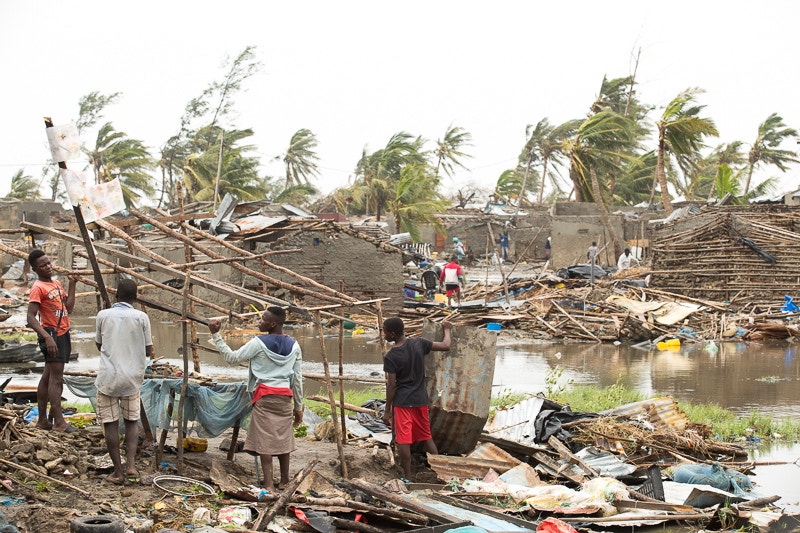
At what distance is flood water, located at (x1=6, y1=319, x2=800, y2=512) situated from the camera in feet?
39.1

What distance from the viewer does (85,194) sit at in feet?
21.5

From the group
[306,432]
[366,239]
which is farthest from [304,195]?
[306,432]

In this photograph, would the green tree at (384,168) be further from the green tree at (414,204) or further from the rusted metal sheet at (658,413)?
the rusted metal sheet at (658,413)

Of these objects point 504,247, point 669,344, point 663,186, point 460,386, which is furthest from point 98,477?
point 504,247

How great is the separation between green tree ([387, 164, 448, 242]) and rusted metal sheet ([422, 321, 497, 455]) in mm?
26072

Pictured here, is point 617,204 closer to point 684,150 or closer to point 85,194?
point 684,150

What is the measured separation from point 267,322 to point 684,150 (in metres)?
28.8

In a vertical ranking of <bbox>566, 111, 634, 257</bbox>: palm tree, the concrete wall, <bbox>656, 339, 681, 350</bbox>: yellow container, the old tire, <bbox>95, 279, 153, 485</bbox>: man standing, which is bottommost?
the old tire

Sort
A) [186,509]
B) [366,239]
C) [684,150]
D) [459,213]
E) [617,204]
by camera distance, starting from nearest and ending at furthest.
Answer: [186,509], [366,239], [684,150], [459,213], [617,204]

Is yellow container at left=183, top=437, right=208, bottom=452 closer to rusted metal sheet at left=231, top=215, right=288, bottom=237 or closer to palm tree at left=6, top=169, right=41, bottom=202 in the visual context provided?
rusted metal sheet at left=231, top=215, right=288, bottom=237

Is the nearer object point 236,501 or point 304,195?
point 236,501

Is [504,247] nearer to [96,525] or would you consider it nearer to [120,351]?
[120,351]

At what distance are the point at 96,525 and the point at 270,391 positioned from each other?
1904mm

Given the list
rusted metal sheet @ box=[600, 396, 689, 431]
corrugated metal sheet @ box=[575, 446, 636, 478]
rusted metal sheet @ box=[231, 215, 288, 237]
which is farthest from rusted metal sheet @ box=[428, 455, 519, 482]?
rusted metal sheet @ box=[231, 215, 288, 237]
